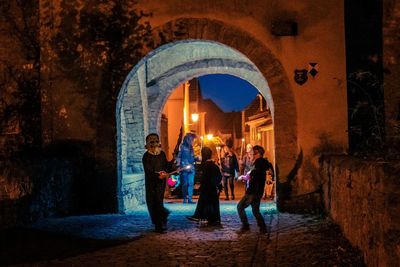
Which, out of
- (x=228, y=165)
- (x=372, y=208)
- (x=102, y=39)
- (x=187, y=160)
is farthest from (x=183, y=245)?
(x=228, y=165)

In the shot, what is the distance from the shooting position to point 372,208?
4660 millimetres

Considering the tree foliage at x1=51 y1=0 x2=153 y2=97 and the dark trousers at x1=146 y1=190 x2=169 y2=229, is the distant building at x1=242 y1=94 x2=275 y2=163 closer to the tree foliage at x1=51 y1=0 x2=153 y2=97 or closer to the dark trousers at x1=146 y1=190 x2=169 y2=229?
the tree foliage at x1=51 y1=0 x2=153 y2=97

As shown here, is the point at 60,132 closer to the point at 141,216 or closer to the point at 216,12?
the point at 141,216

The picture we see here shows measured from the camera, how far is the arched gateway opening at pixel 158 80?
1338 centimetres

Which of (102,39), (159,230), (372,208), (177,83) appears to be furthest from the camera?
(177,83)

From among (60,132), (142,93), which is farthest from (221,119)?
(60,132)

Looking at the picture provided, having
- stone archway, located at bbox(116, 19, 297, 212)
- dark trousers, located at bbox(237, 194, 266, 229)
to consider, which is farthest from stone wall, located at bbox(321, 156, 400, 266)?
stone archway, located at bbox(116, 19, 297, 212)

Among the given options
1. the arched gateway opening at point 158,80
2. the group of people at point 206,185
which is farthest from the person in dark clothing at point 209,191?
the arched gateway opening at point 158,80

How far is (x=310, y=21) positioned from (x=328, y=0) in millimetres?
536

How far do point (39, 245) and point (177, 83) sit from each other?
8.91 m

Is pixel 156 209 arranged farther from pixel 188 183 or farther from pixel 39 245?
pixel 188 183

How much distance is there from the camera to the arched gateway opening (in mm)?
13383

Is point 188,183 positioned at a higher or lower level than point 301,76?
lower

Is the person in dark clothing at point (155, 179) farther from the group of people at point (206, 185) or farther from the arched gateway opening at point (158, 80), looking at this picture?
the arched gateway opening at point (158, 80)
